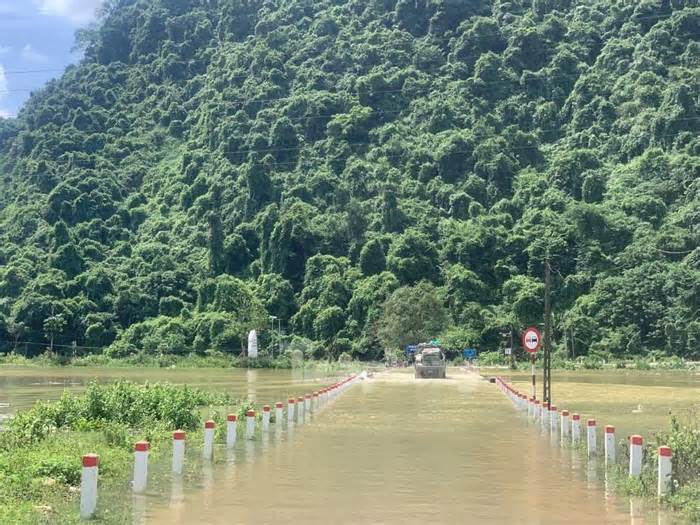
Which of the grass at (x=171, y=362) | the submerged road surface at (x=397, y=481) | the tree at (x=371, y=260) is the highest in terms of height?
the tree at (x=371, y=260)

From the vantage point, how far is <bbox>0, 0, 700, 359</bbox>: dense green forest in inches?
3629

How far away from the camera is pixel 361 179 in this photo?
118 metres

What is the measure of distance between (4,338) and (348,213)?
151ft

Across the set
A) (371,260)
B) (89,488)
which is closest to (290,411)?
(89,488)

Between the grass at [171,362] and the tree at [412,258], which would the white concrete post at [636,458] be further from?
the tree at [412,258]

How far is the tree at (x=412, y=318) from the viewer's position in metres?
81.8

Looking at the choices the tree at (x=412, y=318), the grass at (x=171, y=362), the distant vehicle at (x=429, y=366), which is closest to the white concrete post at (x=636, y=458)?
the distant vehicle at (x=429, y=366)

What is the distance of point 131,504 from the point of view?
10.5 meters

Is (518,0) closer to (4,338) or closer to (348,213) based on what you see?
(348,213)

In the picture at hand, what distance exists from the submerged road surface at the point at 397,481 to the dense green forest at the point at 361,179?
63475 mm

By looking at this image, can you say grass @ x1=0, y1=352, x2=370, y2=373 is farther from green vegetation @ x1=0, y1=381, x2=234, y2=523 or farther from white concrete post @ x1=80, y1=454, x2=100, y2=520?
white concrete post @ x1=80, y1=454, x2=100, y2=520

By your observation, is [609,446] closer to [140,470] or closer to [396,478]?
[396,478]

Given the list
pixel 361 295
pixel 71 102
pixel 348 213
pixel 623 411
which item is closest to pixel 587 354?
pixel 361 295

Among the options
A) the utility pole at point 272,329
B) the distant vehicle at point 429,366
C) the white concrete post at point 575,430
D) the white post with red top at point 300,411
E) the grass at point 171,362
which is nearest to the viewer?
the white concrete post at point 575,430
